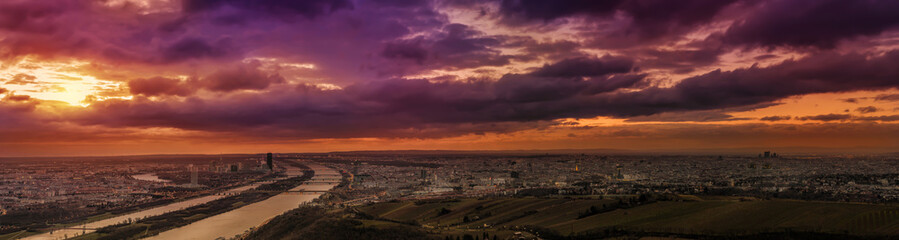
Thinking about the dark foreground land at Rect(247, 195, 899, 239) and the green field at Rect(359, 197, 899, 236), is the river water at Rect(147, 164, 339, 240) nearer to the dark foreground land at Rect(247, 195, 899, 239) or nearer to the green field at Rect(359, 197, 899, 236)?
the dark foreground land at Rect(247, 195, 899, 239)

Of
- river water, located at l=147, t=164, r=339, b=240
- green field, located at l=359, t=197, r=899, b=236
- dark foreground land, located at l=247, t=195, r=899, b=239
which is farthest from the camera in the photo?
river water, located at l=147, t=164, r=339, b=240

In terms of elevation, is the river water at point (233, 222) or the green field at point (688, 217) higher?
the green field at point (688, 217)

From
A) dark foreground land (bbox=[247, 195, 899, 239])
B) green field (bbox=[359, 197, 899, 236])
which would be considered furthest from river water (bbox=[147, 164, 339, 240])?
green field (bbox=[359, 197, 899, 236])

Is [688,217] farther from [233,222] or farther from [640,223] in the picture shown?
[233,222]

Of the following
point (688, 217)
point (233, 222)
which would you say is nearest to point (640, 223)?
point (688, 217)

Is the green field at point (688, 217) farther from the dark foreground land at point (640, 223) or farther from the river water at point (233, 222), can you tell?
the river water at point (233, 222)

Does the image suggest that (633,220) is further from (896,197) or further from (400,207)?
(896,197)

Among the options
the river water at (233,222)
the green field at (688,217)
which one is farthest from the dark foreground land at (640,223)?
the river water at (233,222)
